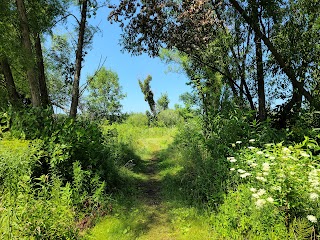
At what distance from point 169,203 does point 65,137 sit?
2.32 m

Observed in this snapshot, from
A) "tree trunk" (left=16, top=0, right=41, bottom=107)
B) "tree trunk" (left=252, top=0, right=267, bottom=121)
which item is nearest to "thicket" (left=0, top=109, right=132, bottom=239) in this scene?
"tree trunk" (left=16, top=0, right=41, bottom=107)

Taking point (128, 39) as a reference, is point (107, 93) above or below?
above

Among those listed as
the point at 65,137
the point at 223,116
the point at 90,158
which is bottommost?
the point at 90,158

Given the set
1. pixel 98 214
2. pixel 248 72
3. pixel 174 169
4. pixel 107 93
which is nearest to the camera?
pixel 98 214

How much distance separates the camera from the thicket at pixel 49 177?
3.16 m

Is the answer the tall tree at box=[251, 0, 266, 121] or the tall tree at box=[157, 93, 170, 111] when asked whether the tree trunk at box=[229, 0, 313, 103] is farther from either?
the tall tree at box=[157, 93, 170, 111]

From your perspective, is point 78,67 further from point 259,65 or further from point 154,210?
point 259,65

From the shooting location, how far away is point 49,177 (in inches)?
196

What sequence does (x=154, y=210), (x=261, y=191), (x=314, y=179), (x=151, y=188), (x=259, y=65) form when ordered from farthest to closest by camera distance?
1. (x=259, y=65)
2. (x=151, y=188)
3. (x=154, y=210)
4. (x=314, y=179)
5. (x=261, y=191)

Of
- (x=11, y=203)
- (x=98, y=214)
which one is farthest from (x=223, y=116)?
(x=11, y=203)

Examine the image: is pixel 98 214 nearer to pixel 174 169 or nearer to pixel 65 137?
pixel 65 137

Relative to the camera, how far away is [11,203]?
3.11 metres

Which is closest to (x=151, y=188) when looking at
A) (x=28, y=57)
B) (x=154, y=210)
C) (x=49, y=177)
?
(x=154, y=210)

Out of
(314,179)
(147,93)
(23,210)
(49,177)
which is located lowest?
(23,210)
